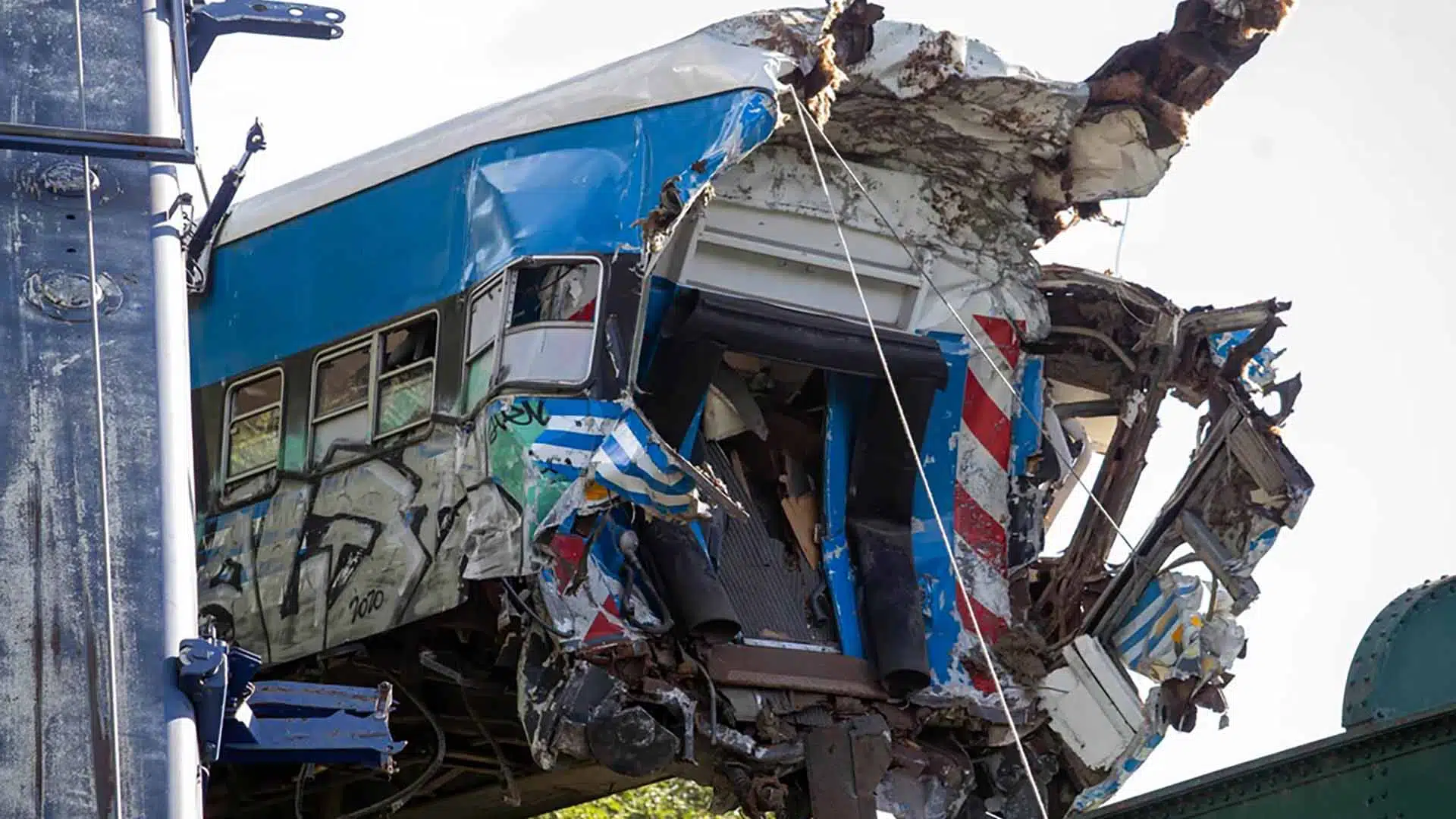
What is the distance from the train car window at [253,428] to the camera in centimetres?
1582

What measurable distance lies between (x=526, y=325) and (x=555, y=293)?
0.85 ft

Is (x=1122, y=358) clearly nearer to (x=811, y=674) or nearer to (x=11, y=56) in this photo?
(x=811, y=674)

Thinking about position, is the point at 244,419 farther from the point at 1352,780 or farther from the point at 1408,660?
the point at 1408,660

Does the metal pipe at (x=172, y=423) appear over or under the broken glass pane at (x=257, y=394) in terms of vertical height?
over

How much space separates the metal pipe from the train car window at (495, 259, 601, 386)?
4.10 m

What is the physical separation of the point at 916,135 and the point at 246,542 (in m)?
4.92

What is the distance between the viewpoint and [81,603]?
837 centimetres

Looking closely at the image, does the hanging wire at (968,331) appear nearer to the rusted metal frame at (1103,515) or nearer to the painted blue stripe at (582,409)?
the rusted metal frame at (1103,515)

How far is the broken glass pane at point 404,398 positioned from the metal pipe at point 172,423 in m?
4.86

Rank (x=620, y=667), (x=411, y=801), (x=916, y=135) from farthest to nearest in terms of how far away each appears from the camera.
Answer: (x=411, y=801) → (x=916, y=135) → (x=620, y=667)

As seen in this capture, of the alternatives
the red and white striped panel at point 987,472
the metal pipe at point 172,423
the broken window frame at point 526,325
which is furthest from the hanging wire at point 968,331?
the metal pipe at point 172,423

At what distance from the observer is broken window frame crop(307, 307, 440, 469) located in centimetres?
1484

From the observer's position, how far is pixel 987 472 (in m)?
16.0

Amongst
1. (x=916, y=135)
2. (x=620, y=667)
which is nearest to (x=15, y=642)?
(x=620, y=667)
